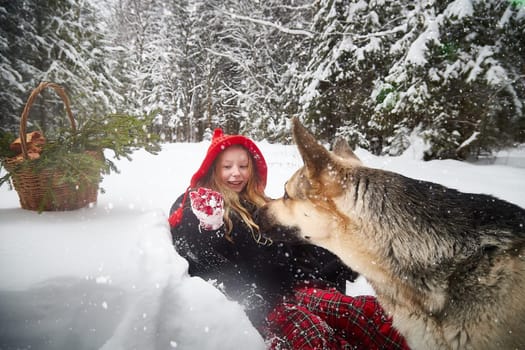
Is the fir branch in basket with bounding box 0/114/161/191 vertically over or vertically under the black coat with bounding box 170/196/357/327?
over

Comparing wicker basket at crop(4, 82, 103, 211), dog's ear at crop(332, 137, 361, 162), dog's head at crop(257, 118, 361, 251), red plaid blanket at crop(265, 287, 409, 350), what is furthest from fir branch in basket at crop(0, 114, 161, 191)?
red plaid blanket at crop(265, 287, 409, 350)

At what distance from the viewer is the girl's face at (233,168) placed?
2.64m

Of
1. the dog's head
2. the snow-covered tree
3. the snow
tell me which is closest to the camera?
the snow

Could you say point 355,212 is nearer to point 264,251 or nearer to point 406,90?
point 264,251

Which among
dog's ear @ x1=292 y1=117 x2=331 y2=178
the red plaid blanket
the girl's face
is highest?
dog's ear @ x1=292 y1=117 x2=331 y2=178

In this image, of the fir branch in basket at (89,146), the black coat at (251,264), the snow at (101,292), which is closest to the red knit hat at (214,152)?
the black coat at (251,264)

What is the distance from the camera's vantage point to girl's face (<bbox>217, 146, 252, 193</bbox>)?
264 centimetres

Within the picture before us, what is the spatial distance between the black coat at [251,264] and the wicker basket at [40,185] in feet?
2.96

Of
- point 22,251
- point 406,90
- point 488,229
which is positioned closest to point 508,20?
point 406,90

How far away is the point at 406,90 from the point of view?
5.68 m

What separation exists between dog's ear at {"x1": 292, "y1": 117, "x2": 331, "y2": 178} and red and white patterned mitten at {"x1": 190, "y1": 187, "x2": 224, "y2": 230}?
828mm

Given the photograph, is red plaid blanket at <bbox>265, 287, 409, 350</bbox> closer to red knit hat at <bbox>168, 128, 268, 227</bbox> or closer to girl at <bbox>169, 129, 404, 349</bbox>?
girl at <bbox>169, 129, 404, 349</bbox>

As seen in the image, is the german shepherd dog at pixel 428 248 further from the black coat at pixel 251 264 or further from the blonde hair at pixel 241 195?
the blonde hair at pixel 241 195

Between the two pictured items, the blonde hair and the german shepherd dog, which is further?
the blonde hair
